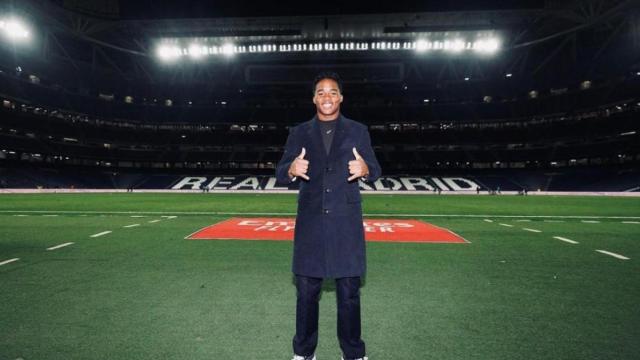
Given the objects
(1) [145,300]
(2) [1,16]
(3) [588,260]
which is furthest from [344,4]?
(2) [1,16]

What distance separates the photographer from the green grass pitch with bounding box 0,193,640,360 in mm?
2992

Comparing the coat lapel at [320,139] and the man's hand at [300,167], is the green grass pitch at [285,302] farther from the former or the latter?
the coat lapel at [320,139]

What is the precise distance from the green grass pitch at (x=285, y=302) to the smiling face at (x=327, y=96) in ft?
6.35

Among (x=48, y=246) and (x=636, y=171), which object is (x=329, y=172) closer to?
(x=48, y=246)

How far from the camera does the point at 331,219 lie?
266 cm

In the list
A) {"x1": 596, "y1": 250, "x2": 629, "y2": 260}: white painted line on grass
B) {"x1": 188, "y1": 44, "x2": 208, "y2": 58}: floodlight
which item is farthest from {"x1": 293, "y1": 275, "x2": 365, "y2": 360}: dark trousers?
{"x1": 188, "y1": 44, "x2": 208, "y2": 58}: floodlight

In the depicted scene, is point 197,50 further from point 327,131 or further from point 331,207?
point 331,207

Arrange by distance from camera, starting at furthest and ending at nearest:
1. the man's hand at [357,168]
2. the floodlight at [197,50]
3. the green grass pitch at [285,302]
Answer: the floodlight at [197,50], the green grass pitch at [285,302], the man's hand at [357,168]

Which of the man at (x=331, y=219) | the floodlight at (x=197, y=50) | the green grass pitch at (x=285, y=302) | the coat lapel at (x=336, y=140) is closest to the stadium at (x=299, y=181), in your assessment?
the green grass pitch at (x=285, y=302)

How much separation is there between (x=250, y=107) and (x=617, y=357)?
5836cm

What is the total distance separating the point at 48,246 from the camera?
7.23 metres

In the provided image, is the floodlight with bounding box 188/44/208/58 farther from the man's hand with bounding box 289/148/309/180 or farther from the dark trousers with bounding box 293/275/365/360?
the dark trousers with bounding box 293/275/365/360

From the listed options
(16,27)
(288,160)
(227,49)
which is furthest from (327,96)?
(16,27)

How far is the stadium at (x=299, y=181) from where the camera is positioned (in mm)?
3471
